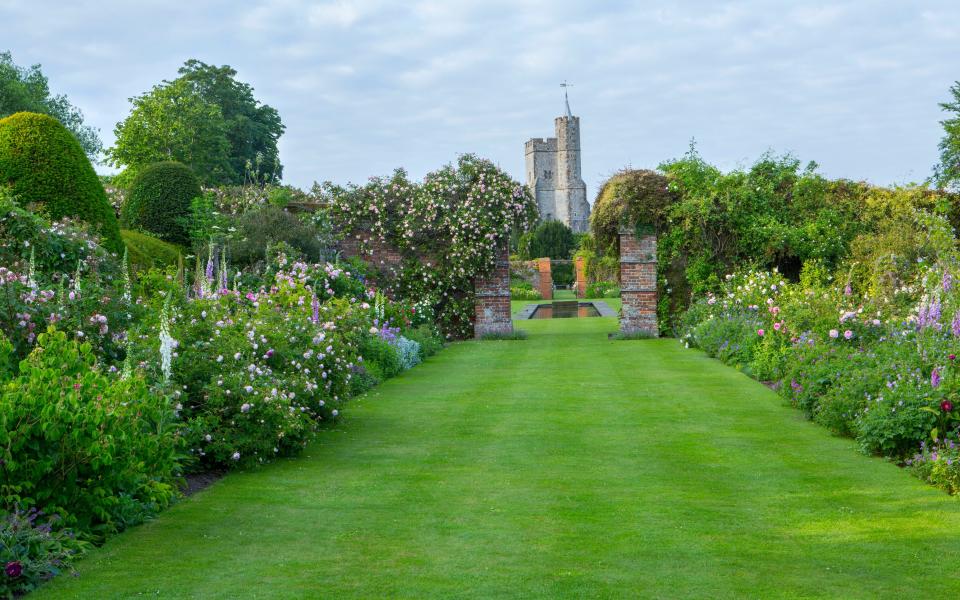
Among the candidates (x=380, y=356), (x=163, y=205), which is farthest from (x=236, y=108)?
(x=380, y=356)

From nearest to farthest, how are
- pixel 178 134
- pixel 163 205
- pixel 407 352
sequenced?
pixel 407 352, pixel 163 205, pixel 178 134

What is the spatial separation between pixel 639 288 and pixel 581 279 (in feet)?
69.5

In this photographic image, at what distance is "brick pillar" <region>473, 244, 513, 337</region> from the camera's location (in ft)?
58.1

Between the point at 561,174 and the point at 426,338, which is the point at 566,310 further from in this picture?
the point at 561,174

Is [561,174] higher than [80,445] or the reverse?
higher

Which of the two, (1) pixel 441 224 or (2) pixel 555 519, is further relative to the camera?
(1) pixel 441 224

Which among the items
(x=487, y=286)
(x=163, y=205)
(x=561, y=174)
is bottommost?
(x=487, y=286)

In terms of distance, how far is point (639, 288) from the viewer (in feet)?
57.3

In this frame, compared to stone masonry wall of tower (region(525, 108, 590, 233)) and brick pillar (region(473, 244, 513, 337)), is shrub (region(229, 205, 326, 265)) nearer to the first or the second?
brick pillar (region(473, 244, 513, 337))

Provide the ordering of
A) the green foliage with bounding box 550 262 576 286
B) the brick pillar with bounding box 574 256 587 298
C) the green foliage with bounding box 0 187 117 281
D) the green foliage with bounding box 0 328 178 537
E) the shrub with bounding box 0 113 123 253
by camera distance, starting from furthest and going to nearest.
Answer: the green foliage with bounding box 550 262 576 286
the brick pillar with bounding box 574 256 587 298
the shrub with bounding box 0 113 123 253
the green foliage with bounding box 0 187 117 281
the green foliage with bounding box 0 328 178 537

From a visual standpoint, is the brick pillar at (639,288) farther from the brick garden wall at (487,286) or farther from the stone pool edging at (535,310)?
the stone pool edging at (535,310)

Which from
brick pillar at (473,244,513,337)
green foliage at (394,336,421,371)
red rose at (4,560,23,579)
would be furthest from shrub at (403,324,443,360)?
red rose at (4,560,23,579)

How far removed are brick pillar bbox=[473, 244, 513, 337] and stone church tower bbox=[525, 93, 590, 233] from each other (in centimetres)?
5412

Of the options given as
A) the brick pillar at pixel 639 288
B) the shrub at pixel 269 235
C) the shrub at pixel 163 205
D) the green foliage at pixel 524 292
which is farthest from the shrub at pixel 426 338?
the green foliage at pixel 524 292
